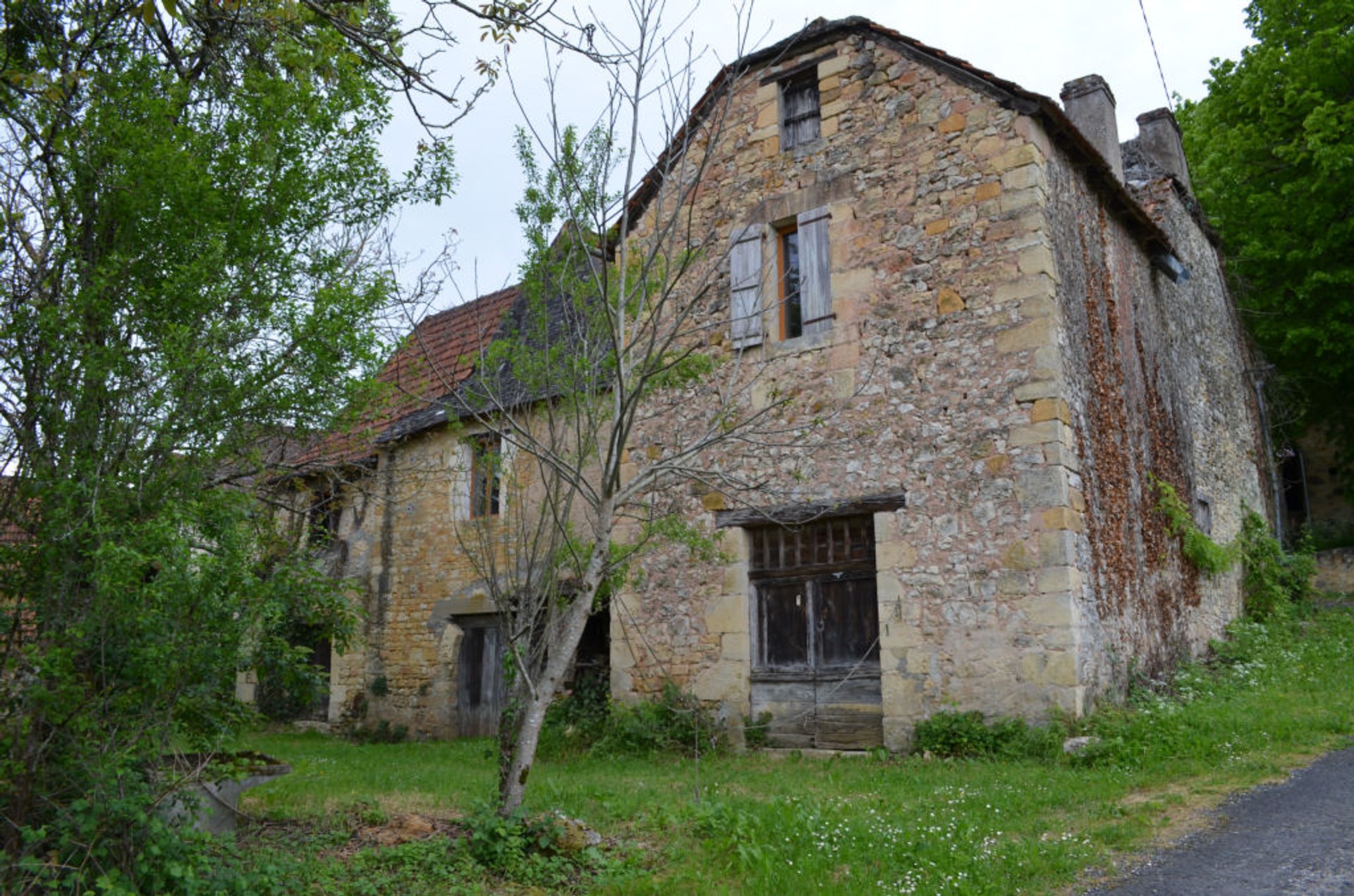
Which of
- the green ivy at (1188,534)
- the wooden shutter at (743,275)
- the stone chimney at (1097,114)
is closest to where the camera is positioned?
the wooden shutter at (743,275)

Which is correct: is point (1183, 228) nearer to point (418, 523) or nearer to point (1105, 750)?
point (1105, 750)

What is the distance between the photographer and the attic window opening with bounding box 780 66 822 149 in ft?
32.9

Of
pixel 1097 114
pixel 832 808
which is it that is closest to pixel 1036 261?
pixel 1097 114

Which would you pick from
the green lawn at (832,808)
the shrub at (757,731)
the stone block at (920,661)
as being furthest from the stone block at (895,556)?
the shrub at (757,731)

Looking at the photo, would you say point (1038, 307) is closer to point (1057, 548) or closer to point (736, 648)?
point (1057, 548)

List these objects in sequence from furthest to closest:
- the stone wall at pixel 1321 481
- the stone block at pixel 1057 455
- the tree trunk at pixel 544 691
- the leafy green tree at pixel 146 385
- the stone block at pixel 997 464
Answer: the stone wall at pixel 1321 481
the stone block at pixel 997 464
the stone block at pixel 1057 455
the tree trunk at pixel 544 691
the leafy green tree at pixel 146 385

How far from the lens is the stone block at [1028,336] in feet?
27.1

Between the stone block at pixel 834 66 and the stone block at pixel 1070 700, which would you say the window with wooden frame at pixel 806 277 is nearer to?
the stone block at pixel 834 66

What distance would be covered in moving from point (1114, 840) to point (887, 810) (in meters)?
1.29

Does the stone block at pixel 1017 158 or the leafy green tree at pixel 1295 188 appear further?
the leafy green tree at pixel 1295 188

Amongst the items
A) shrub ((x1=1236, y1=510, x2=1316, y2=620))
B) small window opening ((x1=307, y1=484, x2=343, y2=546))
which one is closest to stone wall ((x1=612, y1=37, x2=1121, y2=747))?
small window opening ((x1=307, y1=484, x2=343, y2=546))

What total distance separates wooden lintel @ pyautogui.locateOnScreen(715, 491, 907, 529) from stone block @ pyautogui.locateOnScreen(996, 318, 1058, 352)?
151 centimetres

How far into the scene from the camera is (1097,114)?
11.4 metres

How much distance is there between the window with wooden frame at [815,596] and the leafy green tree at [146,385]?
15.6 ft
